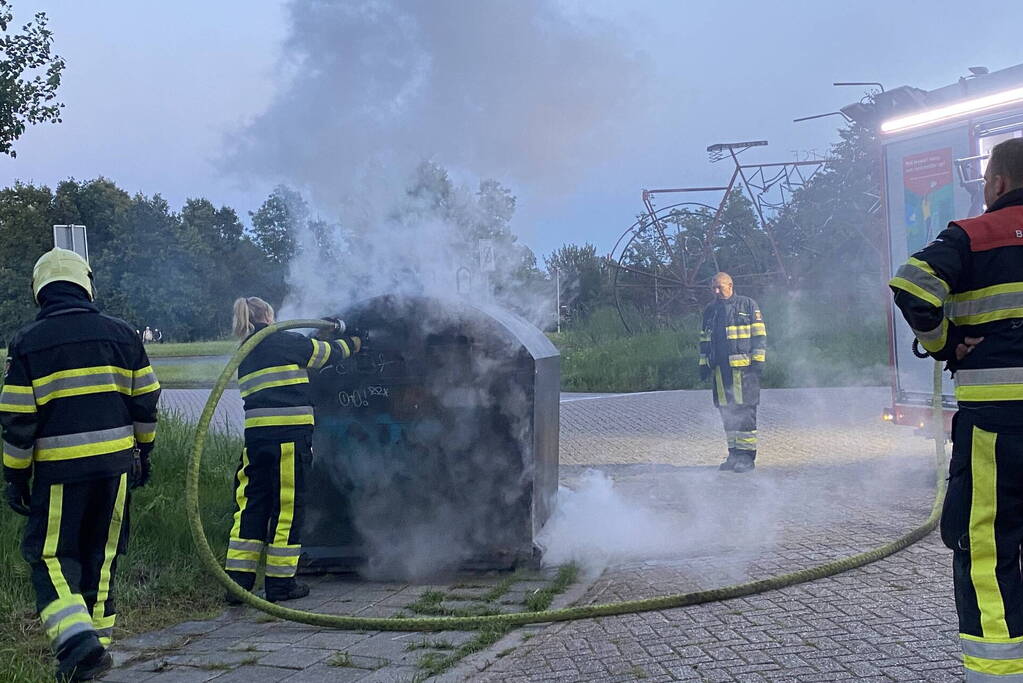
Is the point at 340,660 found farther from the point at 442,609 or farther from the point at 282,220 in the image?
the point at 282,220

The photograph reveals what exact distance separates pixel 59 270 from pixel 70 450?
2.62 feet

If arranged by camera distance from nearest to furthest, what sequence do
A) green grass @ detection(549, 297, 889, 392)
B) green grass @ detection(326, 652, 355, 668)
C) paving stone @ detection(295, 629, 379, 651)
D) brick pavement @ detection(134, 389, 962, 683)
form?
brick pavement @ detection(134, 389, 962, 683), green grass @ detection(326, 652, 355, 668), paving stone @ detection(295, 629, 379, 651), green grass @ detection(549, 297, 889, 392)

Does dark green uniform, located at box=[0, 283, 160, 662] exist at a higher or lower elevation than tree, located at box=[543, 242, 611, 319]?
lower

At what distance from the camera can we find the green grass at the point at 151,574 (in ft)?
15.2

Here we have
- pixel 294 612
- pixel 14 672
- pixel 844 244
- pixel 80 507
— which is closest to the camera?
pixel 14 672

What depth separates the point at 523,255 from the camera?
23.9 ft

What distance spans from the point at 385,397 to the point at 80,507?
6.43ft

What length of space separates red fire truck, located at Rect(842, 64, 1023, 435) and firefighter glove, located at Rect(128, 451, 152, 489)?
589 centimetres

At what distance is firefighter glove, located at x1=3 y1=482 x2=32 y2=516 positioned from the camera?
431 centimetres

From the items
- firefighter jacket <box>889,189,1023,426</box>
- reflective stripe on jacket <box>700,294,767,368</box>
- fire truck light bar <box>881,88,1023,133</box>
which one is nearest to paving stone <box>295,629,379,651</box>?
firefighter jacket <box>889,189,1023,426</box>

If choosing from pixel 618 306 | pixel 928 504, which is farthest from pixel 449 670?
pixel 618 306

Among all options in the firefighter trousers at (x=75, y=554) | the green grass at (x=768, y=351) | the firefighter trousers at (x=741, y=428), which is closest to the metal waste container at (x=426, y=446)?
the firefighter trousers at (x=75, y=554)

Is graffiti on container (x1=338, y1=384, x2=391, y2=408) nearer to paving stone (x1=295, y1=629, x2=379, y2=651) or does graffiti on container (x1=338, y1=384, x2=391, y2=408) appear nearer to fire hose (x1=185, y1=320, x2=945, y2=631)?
fire hose (x1=185, y1=320, x2=945, y2=631)

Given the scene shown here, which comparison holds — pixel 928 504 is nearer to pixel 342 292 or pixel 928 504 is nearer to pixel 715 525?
pixel 715 525
